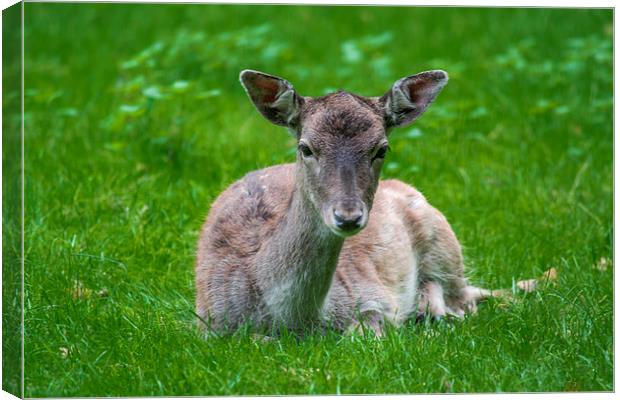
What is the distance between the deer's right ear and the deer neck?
1.13 ft

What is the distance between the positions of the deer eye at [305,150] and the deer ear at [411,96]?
46cm

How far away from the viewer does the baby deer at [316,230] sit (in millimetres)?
6312

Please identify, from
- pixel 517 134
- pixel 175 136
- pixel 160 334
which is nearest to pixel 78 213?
pixel 175 136

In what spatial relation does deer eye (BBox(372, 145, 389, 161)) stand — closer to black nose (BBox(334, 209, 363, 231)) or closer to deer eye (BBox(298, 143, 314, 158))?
deer eye (BBox(298, 143, 314, 158))

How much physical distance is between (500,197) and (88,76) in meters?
4.21

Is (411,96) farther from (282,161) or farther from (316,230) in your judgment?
(282,161)

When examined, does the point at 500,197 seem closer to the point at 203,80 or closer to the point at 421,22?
the point at 203,80

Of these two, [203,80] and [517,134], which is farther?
[203,80]

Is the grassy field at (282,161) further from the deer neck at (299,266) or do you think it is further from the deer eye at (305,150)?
the deer eye at (305,150)

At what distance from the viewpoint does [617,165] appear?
7047 mm

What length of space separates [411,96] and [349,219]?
93 cm

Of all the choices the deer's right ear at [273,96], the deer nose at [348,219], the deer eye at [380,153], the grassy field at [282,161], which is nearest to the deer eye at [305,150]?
the deer's right ear at [273,96]

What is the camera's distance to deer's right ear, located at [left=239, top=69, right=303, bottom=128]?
6430mm

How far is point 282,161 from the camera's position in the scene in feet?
29.8
